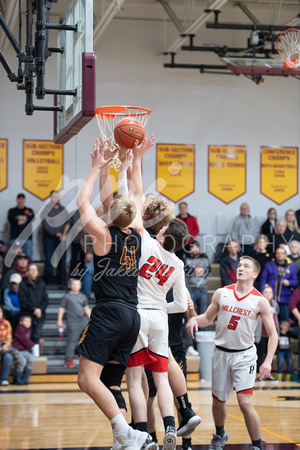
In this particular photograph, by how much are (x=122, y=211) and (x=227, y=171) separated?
12731 mm

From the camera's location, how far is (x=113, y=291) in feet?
18.1

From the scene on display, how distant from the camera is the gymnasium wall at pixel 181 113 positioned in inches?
667

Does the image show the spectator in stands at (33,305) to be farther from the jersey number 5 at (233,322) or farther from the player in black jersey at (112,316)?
the player in black jersey at (112,316)

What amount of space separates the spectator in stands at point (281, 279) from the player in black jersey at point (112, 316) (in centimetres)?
874

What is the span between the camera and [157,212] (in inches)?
248

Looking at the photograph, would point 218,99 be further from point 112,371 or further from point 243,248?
point 112,371

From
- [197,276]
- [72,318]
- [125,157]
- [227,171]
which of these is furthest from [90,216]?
[227,171]

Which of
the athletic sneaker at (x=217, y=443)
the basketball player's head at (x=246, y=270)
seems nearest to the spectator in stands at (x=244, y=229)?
the basketball player's head at (x=246, y=270)

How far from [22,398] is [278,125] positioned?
10747 millimetres

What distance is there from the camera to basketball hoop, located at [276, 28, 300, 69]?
493 inches

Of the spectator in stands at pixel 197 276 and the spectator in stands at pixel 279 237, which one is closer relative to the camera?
the spectator in stands at pixel 197 276

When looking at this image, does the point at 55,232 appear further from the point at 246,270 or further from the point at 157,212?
the point at 157,212

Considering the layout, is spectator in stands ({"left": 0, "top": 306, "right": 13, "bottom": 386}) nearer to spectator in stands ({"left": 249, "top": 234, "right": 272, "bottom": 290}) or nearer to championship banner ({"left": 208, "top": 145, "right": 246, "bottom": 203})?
spectator in stands ({"left": 249, "top": 234, "right": 272, "bottom": 290})

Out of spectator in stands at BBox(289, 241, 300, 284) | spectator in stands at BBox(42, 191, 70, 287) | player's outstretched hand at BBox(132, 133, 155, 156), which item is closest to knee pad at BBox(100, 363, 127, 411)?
player's outstretched hand at BBox(132, 133, 155, 156)
